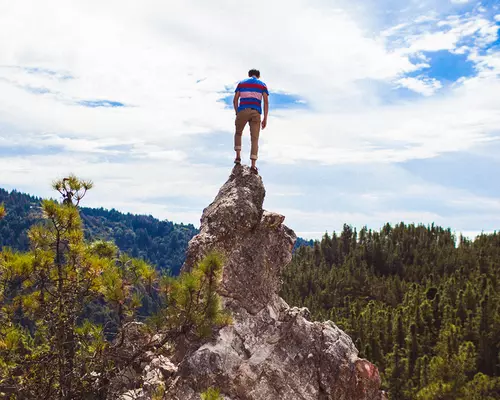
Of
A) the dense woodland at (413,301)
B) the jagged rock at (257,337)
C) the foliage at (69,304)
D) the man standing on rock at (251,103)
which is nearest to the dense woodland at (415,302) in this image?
the dense woodland at (413,301)

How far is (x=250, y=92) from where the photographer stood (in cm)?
1337

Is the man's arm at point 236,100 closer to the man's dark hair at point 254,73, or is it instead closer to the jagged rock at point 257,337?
the man's dark hair at point 254,73

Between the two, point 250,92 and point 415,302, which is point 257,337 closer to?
→ point 250,92

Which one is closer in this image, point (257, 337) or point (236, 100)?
point (257, 337)

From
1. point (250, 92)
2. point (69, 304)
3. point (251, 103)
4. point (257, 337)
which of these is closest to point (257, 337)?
point (257, 337)

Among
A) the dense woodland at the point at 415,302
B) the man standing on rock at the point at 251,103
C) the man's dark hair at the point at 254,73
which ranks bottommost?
the dense woodland at the point at 415,302

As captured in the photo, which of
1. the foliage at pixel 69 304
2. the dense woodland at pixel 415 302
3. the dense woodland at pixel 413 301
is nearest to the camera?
the foliage at pixel 69 304

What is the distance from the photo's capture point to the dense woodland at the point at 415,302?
4912 centimetres

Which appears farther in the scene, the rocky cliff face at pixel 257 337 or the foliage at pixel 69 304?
the rocky cliff face at pixel 257 337

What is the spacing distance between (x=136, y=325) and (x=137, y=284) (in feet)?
6.23

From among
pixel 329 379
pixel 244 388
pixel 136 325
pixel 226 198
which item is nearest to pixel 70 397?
pixel 136 325

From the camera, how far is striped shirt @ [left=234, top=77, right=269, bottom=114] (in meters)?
13.3

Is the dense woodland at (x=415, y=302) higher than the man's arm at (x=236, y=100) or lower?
lower

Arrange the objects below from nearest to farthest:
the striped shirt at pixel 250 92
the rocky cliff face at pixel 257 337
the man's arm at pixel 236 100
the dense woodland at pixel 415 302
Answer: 1. the rocky cliff face at pixel 257 337
2. the striped shirt at pixel 250 92
3. the man's arm at pixel 236 100
4. the dense woodland at pixel 415 302
